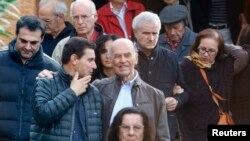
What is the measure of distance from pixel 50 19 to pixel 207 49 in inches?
74.7

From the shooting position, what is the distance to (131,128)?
904cm

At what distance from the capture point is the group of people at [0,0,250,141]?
916 cm

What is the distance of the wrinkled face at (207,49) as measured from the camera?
425 inches

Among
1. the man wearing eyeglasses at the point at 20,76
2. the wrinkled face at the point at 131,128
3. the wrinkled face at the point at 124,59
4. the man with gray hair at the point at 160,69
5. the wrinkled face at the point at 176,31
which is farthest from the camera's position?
A: the wrinkled face at the point at 176,31

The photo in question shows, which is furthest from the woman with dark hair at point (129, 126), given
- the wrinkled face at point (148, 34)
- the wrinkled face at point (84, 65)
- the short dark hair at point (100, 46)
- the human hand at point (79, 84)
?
the wrinkled face at point (148, 34)

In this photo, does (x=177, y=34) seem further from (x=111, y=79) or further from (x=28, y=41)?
(x=28, y=41)

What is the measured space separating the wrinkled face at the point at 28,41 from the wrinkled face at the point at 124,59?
769 millimetres

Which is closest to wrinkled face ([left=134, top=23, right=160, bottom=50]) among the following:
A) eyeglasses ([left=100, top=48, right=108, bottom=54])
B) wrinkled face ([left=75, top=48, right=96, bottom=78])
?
eyeglasses ([left=100, top=48, right=108, bottom=54])

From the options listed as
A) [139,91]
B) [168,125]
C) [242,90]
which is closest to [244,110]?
[242,90]

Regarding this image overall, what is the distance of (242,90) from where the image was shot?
36.6 feet

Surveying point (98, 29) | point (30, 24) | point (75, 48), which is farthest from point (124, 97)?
point (98, 29)

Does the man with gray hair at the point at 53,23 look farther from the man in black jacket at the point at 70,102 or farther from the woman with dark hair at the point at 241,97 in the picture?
the man in black jacket at the point at 70,102

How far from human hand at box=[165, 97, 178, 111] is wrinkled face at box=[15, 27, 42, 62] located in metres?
1.45

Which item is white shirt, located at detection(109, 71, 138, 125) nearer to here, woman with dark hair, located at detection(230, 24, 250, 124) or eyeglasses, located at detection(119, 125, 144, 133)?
eyeglasses, located at detection(119, 125, 144, 133)
